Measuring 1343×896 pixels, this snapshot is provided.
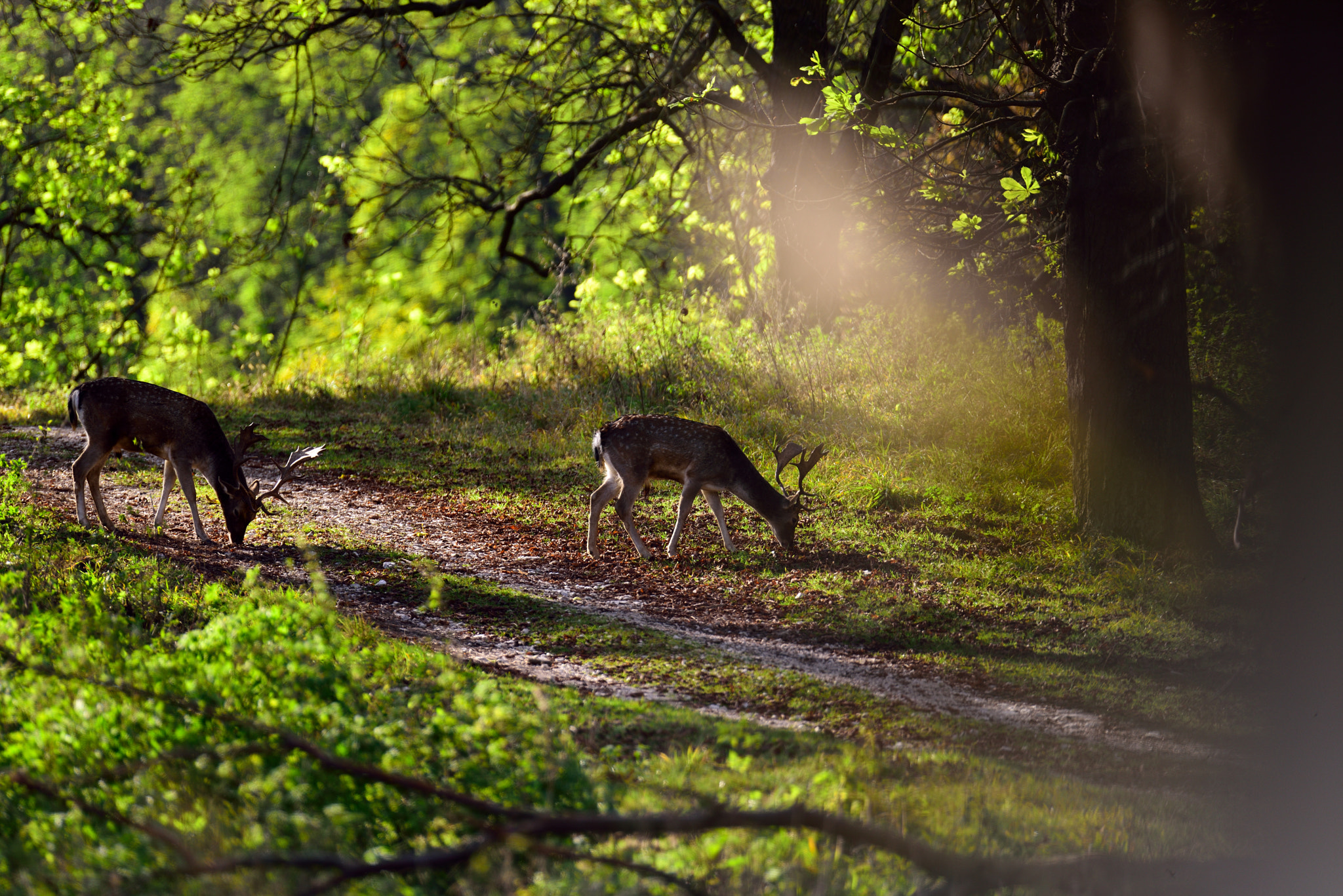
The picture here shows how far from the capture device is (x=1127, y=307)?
9219 millimetres

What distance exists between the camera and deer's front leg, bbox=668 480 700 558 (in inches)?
384

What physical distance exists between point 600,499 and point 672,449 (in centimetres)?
90

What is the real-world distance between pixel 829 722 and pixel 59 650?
430cm

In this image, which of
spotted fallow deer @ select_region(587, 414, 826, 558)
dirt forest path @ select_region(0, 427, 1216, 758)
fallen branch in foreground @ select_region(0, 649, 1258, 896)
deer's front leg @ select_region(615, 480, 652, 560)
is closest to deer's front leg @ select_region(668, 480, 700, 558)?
spotted fallow deer @ select_region(587, 414, 826, 558)

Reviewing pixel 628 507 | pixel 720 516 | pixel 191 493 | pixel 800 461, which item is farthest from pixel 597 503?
pixel 191 493

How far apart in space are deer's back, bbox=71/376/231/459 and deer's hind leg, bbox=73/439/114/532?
5.5 inches

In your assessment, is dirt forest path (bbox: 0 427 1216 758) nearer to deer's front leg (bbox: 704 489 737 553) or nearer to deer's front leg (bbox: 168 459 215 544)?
deer's front leg (bbox: 168 459 215 544)

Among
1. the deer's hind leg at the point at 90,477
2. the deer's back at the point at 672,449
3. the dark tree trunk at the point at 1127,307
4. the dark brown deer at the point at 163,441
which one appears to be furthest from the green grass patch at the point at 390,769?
the dark tree trunk at the point at 1127,307

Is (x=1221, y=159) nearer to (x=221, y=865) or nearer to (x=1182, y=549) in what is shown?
(x=1182, y=549)

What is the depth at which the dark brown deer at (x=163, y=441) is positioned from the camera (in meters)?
9.60

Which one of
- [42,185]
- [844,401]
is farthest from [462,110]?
[42,185]

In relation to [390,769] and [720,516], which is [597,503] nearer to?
[720,516]

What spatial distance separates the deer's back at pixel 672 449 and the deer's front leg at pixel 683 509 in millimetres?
83

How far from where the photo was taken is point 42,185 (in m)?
21.4
